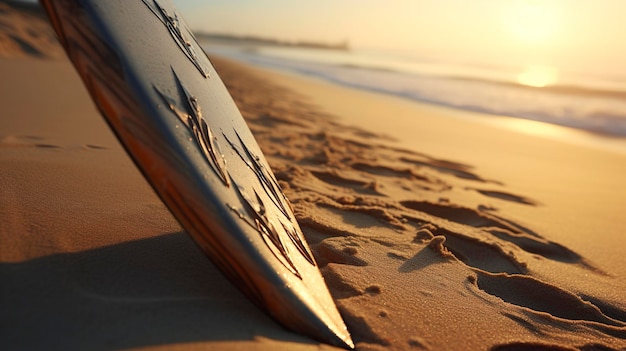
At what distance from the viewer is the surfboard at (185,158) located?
918mm

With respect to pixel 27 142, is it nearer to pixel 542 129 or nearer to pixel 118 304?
pixel 118 304

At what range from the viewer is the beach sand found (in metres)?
1.00

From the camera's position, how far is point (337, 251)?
1625mm

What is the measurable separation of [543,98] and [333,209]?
9.26 m

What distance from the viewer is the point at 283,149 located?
3297 millimetres

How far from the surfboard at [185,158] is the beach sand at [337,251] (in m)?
0.09

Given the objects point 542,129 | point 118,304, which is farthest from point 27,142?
point 542,129

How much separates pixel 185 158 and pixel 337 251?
81 cm

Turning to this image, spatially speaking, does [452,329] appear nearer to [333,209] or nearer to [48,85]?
[333,209]

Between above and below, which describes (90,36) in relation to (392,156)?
Result: above

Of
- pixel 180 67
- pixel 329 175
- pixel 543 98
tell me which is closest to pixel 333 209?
pixel 329 175

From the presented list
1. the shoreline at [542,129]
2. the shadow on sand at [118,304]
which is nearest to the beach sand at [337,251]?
the shadow on sand at [118,304]

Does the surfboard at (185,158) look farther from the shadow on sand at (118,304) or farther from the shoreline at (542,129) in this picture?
the shoreline at (542,129)

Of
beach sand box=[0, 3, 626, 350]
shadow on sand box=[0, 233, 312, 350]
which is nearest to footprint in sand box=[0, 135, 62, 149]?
beach sand box=[0, 3, 626, 350]
